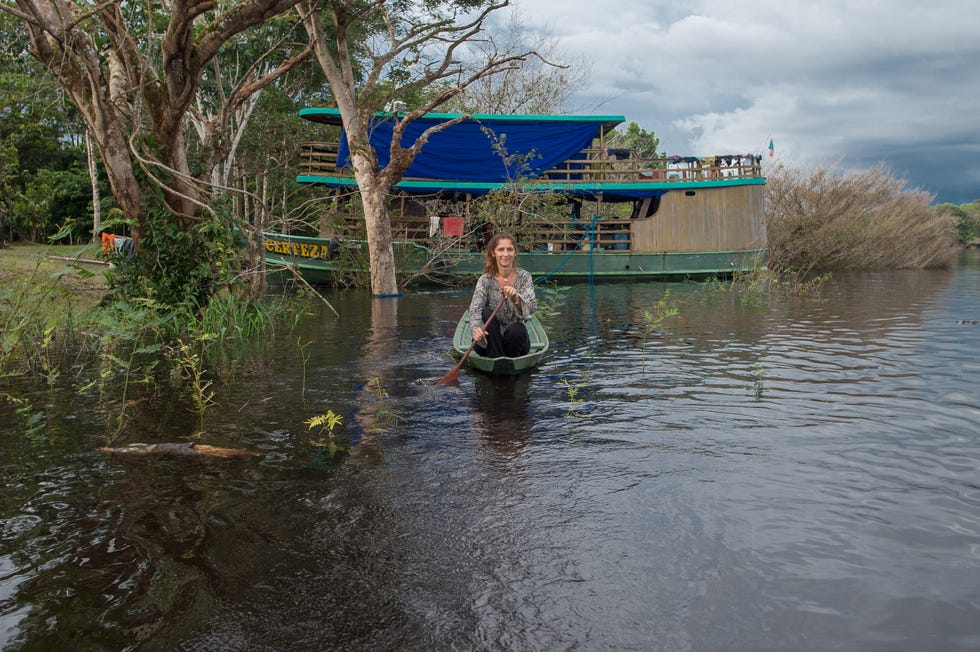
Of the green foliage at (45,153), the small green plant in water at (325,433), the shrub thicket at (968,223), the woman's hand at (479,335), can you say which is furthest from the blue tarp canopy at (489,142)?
the shrub thicket at (968,223)

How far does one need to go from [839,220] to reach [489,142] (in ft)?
45.3

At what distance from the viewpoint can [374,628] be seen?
2738 mm

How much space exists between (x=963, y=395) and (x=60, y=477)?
6.96 metres

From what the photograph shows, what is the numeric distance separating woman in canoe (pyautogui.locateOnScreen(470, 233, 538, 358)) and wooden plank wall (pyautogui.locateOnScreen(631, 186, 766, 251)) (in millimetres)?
14850

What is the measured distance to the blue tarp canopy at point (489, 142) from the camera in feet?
62.6

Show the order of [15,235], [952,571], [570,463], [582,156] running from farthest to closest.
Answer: [15,235], [582,156], [570,463], [952,571]

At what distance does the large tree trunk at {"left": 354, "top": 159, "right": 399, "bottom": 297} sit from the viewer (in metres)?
15.8

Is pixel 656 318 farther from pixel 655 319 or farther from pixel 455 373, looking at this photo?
pixel 455 373

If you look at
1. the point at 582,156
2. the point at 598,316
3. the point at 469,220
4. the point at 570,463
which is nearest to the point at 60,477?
the point at 570,463

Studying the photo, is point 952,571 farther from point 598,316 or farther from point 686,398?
point 598,316

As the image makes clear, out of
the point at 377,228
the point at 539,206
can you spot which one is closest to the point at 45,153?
the point at 377,228

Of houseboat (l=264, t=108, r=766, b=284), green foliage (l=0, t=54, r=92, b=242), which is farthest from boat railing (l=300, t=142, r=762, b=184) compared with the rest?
green foliage (l=0, t=54, r=92, b=242)

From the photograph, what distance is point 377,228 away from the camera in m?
16.3

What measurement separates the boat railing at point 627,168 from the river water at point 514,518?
13498 mm
